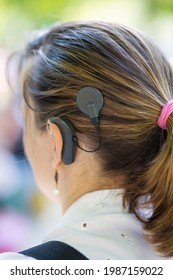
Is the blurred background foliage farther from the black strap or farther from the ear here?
the black strap

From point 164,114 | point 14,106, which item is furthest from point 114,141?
point 14,106

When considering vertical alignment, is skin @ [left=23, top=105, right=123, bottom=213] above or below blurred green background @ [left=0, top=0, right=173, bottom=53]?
below

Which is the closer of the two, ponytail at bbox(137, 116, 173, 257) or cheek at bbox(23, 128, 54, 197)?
ponytail at bbox(137, 116, 173, 257)

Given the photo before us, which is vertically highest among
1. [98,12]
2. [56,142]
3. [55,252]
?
[98,12]

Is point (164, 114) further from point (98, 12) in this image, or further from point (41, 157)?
point (98, 12)

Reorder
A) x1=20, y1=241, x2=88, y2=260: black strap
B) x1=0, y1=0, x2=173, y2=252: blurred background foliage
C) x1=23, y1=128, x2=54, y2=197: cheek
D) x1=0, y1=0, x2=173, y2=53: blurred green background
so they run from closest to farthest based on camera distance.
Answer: x1=20, y1=241, x2=88, y2=260: black strap, x1=23, y1=128, x2=54, y2=197: cheek, x1=0, y1=0, x2=173, y2=252: blurred background foliage, x1=0, y1=0, x2=173, y2=53: blurred green background

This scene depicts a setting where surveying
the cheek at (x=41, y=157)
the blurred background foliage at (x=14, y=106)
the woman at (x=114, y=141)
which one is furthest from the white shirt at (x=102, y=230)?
the blurred background foliage at (x=14, y=106)

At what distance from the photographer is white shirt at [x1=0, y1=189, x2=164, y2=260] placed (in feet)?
2.33

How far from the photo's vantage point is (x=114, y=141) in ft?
2.47

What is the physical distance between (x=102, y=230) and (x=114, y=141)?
0.13 metres

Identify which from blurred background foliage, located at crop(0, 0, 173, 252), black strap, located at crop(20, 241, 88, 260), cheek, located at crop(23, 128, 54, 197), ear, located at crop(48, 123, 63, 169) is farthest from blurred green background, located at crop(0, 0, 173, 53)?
black strap, located at crop(20, 241, 88, 260)

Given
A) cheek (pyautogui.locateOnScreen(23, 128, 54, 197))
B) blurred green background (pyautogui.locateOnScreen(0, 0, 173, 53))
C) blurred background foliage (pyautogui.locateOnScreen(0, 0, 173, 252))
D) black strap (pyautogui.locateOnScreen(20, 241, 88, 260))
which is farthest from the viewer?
blurred green background (pyautogui.locateOnScreen(0, 0, 173, 53))

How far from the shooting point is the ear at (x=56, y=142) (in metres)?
0.77
